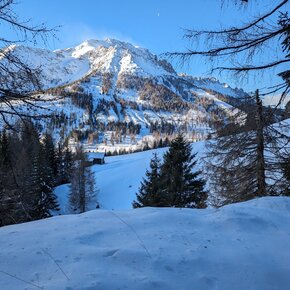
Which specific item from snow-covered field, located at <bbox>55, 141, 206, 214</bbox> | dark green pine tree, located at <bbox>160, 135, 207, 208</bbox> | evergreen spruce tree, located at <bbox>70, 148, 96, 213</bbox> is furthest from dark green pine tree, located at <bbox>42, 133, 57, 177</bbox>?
dark green pine tree, located at <bbox>160, 135, 207, 208</bbox>

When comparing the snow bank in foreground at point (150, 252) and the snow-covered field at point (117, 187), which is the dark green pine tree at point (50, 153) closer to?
the snow-covered field at point (117, 187)

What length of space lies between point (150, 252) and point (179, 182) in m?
17.9

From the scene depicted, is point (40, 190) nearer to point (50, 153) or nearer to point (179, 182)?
point (179, 182)

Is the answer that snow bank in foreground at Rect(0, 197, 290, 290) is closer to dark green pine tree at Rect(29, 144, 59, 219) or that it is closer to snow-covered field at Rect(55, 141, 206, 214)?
dark green pine tree at Rect(29, 144, 59, 219)

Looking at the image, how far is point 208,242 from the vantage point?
3.94m

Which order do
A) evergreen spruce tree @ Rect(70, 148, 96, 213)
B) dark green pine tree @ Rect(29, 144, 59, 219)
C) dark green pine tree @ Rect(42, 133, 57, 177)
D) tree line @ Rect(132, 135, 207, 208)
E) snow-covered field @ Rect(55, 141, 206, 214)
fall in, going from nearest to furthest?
tree line @ Rect(132, 135, 207, 208), dark green pine tree @ Rect(29, 144, 59, 219), evergreen spruce tree @ Rect(70, 148, 96, 213), snow-covered field @ Rect(55, 141, 206, 214), dark green pine tree @ Rect(42, 133, 57, 177)

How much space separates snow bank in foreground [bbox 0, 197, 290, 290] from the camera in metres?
2.95

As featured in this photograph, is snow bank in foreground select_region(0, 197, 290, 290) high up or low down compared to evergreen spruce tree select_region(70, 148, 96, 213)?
up

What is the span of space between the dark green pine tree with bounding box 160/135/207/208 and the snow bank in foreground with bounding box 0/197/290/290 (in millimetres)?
15658

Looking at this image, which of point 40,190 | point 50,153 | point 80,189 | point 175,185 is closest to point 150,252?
point 175,185

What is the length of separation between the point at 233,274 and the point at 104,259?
1.27 m

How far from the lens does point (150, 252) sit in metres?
3.50

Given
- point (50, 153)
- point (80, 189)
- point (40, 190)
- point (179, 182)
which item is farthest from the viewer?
point (50, 153)

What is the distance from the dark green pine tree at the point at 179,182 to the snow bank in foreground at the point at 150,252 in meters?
15.7
